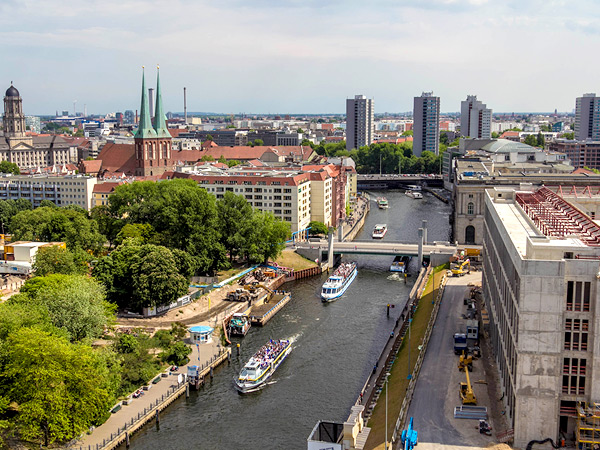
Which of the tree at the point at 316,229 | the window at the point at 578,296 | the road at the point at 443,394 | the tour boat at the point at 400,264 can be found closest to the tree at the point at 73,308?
the road at the point at 443,394

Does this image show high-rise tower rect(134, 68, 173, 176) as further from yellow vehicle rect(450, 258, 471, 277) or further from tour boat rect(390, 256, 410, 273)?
yellow vehicle rect(450, 258, 471, 277)

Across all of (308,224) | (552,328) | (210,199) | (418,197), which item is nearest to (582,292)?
(552,328)

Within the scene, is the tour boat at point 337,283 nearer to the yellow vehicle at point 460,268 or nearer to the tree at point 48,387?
the yellow vehicle at point 460,268

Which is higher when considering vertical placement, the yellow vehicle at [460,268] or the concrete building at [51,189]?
the concrete building at [51,189]

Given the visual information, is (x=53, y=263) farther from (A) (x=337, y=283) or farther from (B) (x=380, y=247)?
(B) (x=380, y=247)

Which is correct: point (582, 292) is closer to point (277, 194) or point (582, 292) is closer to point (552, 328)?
point (552, 328)

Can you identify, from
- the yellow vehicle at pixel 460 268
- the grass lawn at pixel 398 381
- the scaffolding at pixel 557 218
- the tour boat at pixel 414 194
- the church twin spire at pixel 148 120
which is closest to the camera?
the grass lawn at pixel 398 381
